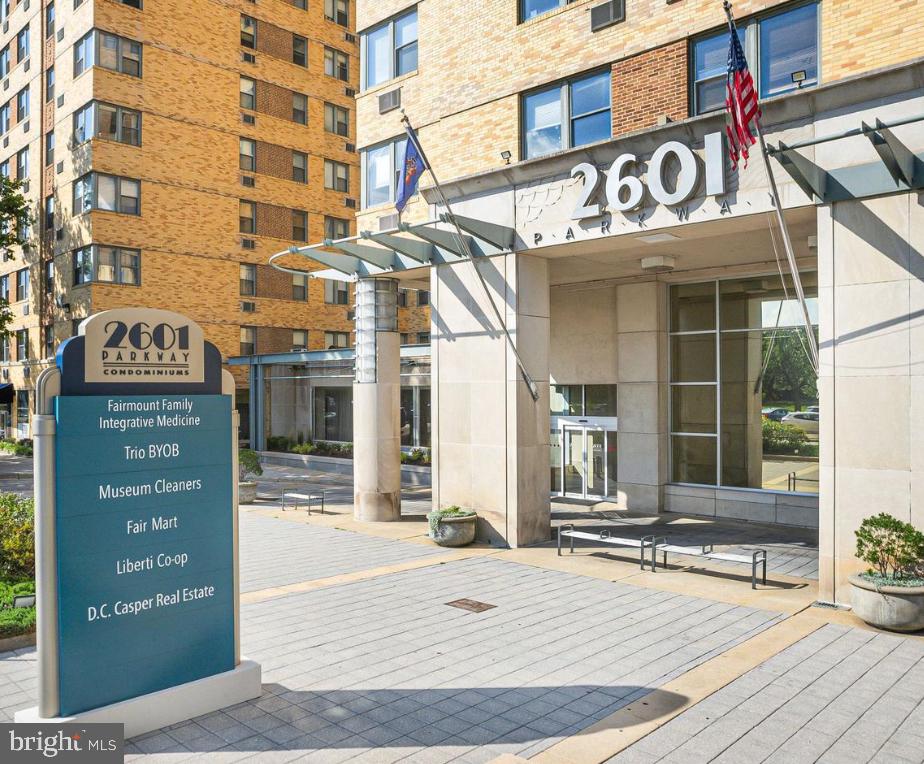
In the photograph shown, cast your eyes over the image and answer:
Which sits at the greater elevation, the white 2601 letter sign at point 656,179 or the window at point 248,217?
the window at point 248,217

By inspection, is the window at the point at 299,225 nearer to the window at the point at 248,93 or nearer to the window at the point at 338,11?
the window at the point at 248,93

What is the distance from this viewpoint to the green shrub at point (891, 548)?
9609 mm

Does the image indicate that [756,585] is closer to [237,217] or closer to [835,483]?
[835,483]

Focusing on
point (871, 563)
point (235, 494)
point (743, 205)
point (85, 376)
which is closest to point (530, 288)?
point (743, 205)

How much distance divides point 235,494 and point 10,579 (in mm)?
5836

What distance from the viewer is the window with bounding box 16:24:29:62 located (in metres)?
42.4

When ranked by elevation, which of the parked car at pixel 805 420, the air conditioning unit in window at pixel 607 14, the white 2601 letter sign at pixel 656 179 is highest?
the air conditioning unit in window at pixel 607 14

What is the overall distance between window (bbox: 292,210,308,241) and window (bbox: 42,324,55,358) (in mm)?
12952

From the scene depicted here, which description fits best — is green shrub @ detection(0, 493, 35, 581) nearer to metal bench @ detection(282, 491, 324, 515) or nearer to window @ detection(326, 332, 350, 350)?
metal bench @ detection(282, 491, 324, 515)

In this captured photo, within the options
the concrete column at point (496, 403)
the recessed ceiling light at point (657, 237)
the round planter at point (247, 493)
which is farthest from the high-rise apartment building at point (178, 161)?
the recessed ceiling light at point (657, 237)

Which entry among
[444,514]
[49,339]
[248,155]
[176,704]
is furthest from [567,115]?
[49,339]

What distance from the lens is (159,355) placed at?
6883mm

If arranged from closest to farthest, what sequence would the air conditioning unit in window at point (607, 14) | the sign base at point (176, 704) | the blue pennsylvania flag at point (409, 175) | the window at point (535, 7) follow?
1. the sign base at point (176, 704)
2. the blue pennsylvania flag at point (409, 175)
3. the air conditioning unit in window at point (607, 14)
4. the window at point (535, 7)

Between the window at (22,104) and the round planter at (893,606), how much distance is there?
1826 inches
